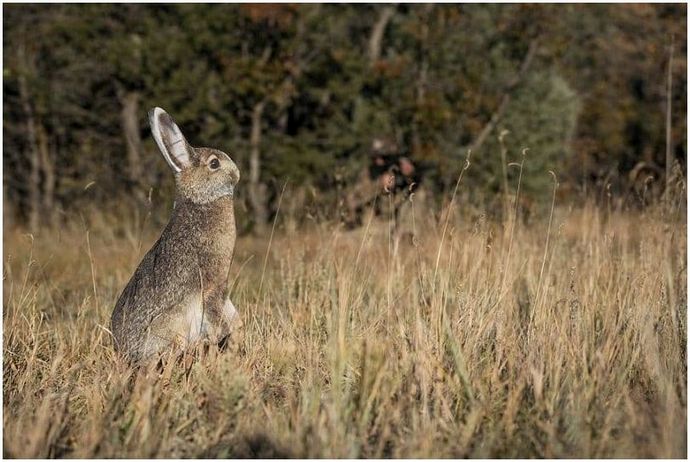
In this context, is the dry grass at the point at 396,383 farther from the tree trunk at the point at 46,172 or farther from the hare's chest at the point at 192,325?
the tree trunk at the point at 46,172

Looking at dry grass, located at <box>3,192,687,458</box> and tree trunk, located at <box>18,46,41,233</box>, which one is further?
tree trunk, located at <box>18,46,41,233</box>

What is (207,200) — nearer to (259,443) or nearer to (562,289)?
(259,443)

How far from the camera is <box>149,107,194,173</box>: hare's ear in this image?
407cm

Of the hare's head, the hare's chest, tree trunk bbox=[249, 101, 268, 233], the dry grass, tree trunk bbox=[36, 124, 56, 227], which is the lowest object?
tree trunk bbox=[36, 124, 56, 227]

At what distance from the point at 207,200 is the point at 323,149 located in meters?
8.25

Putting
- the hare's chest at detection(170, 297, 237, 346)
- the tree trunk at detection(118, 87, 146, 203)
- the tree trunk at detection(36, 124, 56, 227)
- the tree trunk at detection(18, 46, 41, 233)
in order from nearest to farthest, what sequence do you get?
the hare's chest at detection(170, 297, 237, 346), the tree trunk at detection(118, 87, 146, 203), the tree trunk at detection(18, 46, 41, 233), the tree trunk at detection(36, 124, 56, 227)

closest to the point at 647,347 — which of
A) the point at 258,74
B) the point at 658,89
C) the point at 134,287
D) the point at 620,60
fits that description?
the point at 134,287

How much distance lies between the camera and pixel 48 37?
12.9 m

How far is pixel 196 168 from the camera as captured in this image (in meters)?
4.23

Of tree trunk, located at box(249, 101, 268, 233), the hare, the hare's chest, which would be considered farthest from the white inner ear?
tree trunk, located at box(249, 101, 268, 233)

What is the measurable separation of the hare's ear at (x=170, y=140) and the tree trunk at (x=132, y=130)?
8.23 meters

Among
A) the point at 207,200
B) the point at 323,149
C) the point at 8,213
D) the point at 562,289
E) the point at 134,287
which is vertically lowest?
the point at 8,213

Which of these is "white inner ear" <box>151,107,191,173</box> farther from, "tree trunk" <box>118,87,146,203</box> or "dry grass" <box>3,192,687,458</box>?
"tree trunk" <box>118,87,146,203</box>

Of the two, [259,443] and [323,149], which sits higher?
[259,443]
